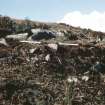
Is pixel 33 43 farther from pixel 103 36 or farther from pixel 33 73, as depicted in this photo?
pixel 103 36

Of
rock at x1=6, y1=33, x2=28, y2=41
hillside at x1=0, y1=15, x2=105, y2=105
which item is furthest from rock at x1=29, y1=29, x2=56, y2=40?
rock at x1=6, y1=33, x2=28, y2=41

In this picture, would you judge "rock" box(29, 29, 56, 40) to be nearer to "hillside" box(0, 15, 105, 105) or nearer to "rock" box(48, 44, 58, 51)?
"hillside" box(0, 15, 105, 105)

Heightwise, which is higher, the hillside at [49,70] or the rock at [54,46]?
the rock at [54,46]

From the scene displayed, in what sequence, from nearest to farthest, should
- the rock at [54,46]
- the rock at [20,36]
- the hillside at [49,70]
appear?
1. the hillside at [49,70]
2. the rock at [54,46]
3. the rock at [20,36]

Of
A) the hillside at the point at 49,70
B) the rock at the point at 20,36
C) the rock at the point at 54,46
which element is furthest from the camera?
the rock at the point at 20,36

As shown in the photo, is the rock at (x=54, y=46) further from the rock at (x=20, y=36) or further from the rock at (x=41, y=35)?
the rock at (x=20, y=36)

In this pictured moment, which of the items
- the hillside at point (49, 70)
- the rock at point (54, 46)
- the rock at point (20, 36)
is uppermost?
the rock at point (20, 36)

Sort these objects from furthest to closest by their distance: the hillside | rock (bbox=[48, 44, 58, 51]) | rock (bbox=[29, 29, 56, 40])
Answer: rock (bbox=[29, 29, 56, 40]) → rock (bbox=[48, 44, 58, 51]) → the hillside

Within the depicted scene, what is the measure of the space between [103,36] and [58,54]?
34.4 feet

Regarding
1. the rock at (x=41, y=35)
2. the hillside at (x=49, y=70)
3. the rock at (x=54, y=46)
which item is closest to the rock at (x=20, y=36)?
the hillside at (x=49, y=70)

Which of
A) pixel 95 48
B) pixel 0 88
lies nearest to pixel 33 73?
pixel 0 88

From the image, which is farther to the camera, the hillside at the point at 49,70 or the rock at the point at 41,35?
the rock at the point at 41,35

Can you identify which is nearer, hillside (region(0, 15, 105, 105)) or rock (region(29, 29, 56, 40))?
hillside (region(0, 15, 105, 105))

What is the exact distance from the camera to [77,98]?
56.7 ft
